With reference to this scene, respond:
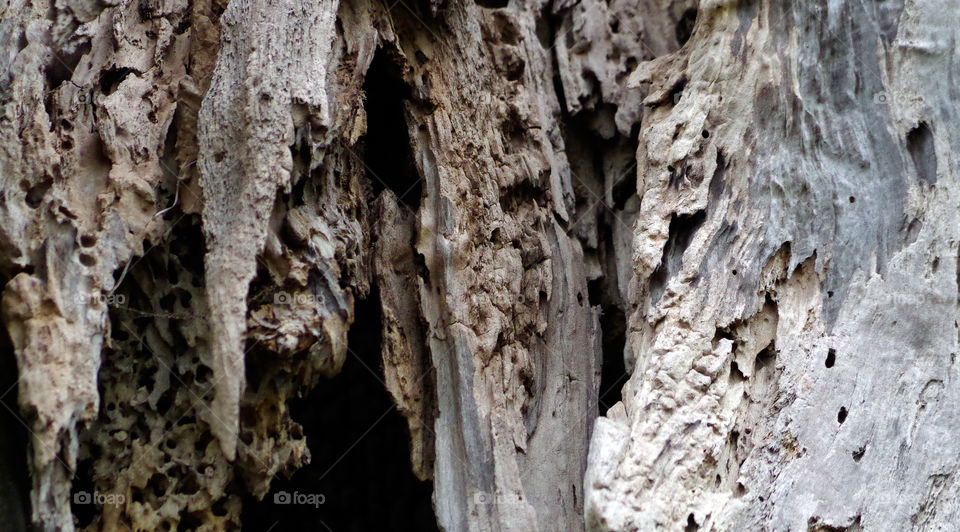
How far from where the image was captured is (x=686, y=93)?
10.6 feet

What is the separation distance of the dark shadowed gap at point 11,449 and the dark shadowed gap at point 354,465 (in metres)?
0.85

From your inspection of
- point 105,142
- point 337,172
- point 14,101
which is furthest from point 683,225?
point 14,101

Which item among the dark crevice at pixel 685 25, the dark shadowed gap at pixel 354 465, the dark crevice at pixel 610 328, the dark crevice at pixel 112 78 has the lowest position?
the dark shadowed gap at pixel 354 465

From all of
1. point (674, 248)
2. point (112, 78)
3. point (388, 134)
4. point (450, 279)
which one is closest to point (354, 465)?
point (450, 279)

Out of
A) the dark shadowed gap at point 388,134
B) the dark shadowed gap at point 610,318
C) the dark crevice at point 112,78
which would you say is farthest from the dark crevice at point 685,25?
the dark crevice at point 112,78

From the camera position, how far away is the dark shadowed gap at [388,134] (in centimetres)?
334

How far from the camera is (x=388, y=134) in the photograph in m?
3.47

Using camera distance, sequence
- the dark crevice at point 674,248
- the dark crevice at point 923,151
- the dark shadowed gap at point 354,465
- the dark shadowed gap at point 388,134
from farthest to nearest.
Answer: the dark shadowed gap at point 388,134 < the dark shadowed gap at point 354,465 < the dark crevice at point 923,151 < the dark crevice at point 674,248

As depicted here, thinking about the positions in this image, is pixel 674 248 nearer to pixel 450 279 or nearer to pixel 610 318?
pixel 610 318

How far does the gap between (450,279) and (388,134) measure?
2.65 ft

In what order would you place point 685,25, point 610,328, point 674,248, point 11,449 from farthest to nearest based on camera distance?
point 685,25 < point 610,328 < point 674,248 < point 11,449

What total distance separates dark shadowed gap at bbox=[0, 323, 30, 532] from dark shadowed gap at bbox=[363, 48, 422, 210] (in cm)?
145

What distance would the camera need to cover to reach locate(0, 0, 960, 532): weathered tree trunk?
8.46 feet

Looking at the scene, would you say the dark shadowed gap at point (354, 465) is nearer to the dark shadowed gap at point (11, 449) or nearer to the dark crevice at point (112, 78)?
the dark shadowed gap at point (11, 449)
